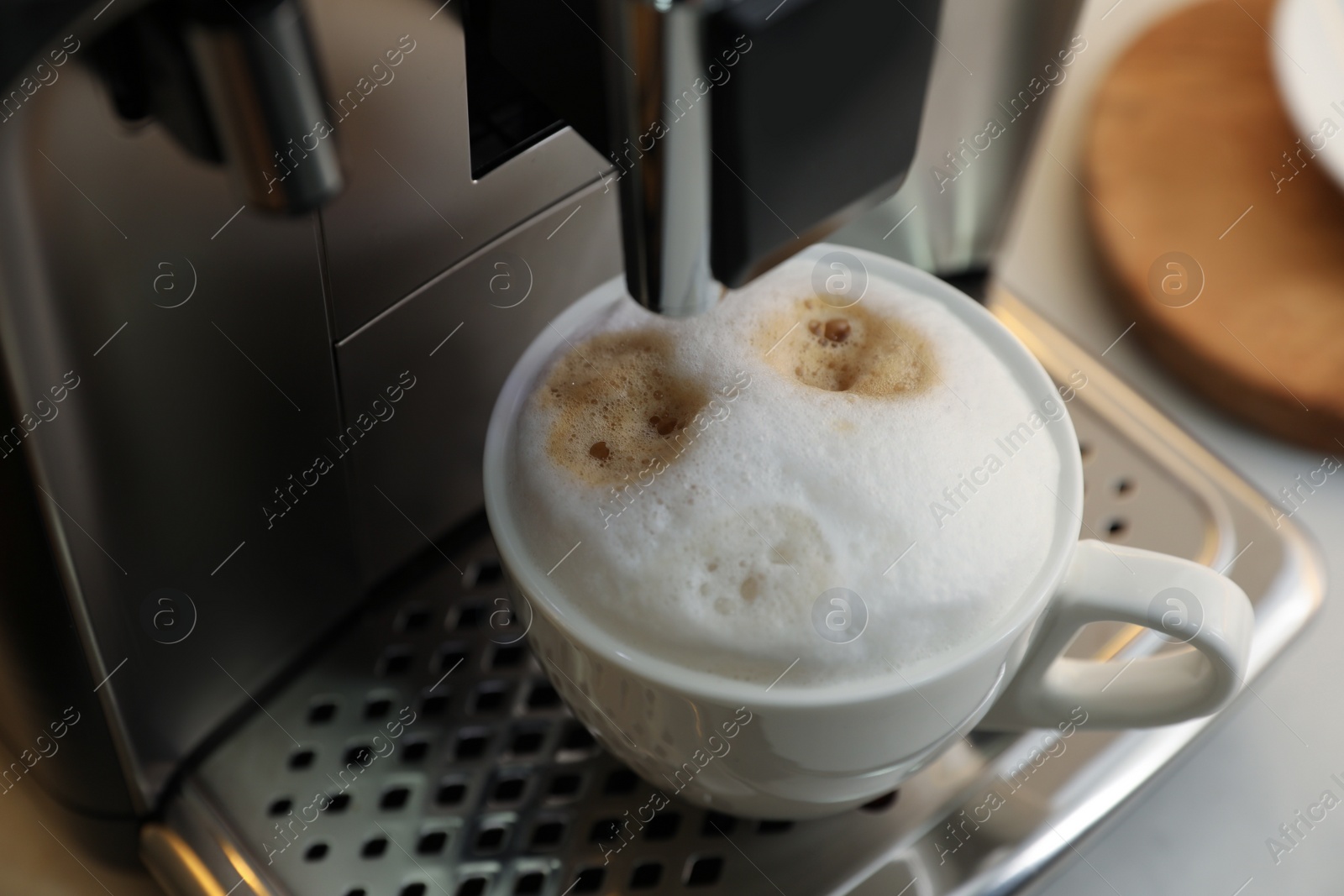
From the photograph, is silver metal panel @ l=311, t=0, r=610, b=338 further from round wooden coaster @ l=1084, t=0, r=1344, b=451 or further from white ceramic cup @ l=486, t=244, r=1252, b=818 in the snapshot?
round wooden coaster @ l=1084, t=0, r=1344, b=451

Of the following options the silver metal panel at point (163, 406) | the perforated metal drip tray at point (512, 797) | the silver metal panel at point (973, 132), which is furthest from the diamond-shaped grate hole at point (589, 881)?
the silver metal panel at point (973, 132)

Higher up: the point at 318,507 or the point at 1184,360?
the point at 318,507

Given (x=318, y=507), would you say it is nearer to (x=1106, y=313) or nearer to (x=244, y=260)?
(x=244, y=260)

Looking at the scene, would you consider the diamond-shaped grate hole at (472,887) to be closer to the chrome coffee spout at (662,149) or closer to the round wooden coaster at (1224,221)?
the chrome coffee spout at (662,149)

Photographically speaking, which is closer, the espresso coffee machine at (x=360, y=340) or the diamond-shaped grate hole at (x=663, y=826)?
the espresso coffee machine at (x=360, y=340)

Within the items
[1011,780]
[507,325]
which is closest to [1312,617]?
[1011,780]

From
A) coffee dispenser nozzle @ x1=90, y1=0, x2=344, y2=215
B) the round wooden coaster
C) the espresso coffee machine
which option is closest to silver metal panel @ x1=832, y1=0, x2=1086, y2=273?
the espresso coffee machine

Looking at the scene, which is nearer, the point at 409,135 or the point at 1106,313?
the point at 409,135
